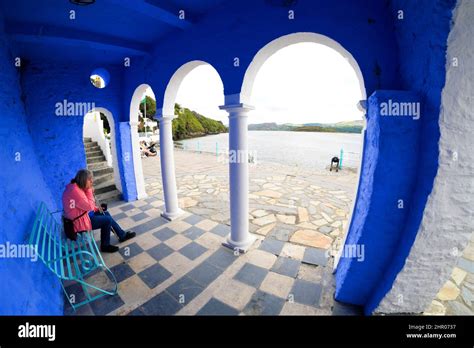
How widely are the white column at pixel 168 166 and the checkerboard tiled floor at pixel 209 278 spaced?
70 centimetres

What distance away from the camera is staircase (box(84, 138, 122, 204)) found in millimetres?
6121

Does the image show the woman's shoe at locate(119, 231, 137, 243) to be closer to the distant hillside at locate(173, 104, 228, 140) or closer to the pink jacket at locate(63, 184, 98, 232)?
the pink jacket at locate(63, 184, 98, 232)

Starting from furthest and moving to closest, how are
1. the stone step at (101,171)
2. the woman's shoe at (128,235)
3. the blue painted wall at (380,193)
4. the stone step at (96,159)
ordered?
the stone step at (96,159)
the stone step at (101,171)
the woman's shoe at (128,235)
the blue painted wall at (380,193)

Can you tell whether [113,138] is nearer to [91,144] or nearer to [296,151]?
[91,144]

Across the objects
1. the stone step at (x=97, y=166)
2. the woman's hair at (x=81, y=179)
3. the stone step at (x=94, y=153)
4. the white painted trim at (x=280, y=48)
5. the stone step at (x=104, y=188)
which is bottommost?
the stone step at (x=104, y=188)

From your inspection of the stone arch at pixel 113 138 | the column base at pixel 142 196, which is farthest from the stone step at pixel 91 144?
the column base at pixel 142 196

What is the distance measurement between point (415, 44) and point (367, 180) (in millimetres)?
1298

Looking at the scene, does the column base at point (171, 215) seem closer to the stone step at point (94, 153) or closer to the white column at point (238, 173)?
the white column at point (238, 173)

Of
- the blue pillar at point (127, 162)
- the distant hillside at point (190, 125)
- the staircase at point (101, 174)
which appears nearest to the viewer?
the blue pillar at point (127, 162)

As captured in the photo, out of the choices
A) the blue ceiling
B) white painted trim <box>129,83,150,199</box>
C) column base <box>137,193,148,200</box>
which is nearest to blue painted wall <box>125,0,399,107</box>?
the blue ceiling

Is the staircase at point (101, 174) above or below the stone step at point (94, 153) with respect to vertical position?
below

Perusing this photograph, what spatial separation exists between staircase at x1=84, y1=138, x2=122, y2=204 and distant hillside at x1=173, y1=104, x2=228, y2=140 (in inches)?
713

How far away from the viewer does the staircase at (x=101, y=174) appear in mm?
6121
